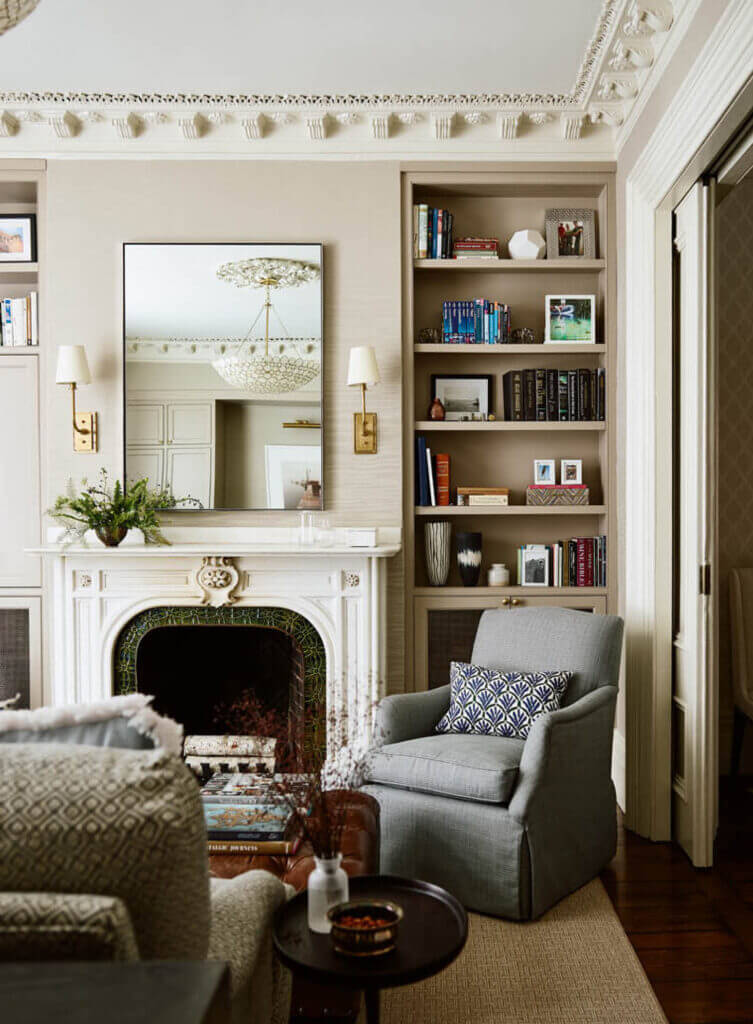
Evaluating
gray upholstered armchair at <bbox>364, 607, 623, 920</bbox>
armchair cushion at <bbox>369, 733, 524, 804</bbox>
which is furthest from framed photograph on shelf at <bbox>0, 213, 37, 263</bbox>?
armchair cushion at <bbox>369, 733, 524, 804</bbox>

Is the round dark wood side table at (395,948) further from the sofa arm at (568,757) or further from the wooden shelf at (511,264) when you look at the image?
the wooden shelf at (511,264)

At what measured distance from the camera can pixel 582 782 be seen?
2939mm

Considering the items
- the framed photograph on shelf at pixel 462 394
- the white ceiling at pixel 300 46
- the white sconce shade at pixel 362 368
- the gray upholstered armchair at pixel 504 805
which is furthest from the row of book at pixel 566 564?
the white ceiling at pixel 300 46

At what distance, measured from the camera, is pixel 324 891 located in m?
1.75

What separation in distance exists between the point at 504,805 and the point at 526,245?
100 inches

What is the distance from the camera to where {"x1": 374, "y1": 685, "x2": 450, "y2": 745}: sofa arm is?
3.16 m

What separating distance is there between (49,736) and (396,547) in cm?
267

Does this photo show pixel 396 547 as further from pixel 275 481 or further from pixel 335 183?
pixel 335 183

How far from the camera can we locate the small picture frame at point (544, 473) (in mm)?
4176

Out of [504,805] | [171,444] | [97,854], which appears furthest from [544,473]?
[97,854]

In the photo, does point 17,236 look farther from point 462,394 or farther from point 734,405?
point 734,405

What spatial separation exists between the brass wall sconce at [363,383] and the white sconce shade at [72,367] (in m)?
1.16

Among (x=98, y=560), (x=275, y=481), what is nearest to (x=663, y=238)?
(x=275, y=481)

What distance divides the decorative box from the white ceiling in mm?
1702
